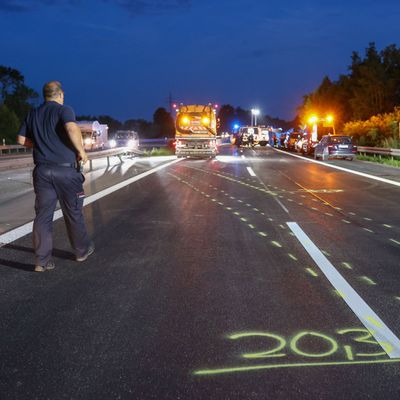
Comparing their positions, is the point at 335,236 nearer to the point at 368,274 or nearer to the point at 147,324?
the point at 368,274

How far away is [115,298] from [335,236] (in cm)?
414

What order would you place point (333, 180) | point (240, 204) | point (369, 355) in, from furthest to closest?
point (333, 180), point (240, 204), point (369, 355)

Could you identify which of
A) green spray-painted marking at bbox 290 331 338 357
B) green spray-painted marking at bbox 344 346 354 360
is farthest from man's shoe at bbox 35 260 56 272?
green spray-painted marking at bbox 344 346 354 360

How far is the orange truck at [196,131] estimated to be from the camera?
3250 cm

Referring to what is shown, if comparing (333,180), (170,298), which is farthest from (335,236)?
(333,180)

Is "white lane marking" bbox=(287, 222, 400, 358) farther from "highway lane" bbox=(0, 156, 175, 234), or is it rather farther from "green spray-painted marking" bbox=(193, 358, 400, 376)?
"highway lane" bbox=(0, 156, 175, 234)

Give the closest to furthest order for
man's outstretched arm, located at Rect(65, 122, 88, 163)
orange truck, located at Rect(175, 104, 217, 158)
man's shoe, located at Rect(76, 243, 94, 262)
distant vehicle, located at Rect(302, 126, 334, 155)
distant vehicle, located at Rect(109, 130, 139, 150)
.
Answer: man's outstretched arm, located at Rect(65, 122, 88, 163) < man's shoe, located at Rect(76, 243, 94, 262) < orange truck, located at Rect(175, 104, 217, 158) < distant vehicle, located at Rect(302, 126, 334, 155) < distant vehicle, located at Rect(109, 130, 139, 150)

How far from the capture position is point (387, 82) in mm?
73938

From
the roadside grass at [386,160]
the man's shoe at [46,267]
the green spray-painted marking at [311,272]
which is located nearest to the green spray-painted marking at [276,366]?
the green spray-painted marking at [311,272]

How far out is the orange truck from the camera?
32500 mm

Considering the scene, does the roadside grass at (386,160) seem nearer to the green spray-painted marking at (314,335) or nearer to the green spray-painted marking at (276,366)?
the green spray-painted marking at (314,335)

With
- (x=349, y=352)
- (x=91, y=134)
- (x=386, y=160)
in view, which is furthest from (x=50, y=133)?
(x=91, y=134)

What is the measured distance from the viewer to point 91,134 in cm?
3997

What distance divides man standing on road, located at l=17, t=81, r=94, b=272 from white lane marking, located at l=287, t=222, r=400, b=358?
296 centimetres
